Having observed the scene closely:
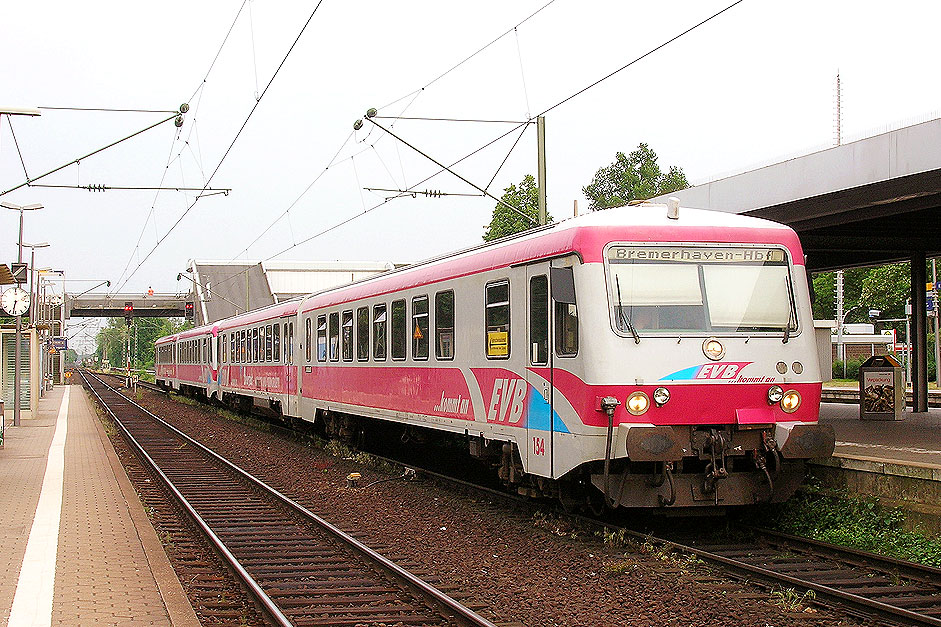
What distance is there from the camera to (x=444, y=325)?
13.2m

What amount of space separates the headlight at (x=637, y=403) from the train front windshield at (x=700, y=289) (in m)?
0.58

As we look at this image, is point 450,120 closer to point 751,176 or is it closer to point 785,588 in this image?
point 751,176

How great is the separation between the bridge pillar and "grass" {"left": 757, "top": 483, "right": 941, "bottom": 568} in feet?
28.2

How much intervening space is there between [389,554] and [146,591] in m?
2.41

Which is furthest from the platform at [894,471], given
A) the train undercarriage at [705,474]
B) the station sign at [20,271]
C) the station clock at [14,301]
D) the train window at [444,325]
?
the station sign at [20,271]

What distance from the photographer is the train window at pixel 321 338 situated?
763 inches

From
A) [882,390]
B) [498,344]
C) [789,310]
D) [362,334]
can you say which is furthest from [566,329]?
[882,390]

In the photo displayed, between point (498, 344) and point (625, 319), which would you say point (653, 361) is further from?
point (498, 344)

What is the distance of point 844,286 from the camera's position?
71.4 m

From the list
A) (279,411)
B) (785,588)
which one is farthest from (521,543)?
(279,411)

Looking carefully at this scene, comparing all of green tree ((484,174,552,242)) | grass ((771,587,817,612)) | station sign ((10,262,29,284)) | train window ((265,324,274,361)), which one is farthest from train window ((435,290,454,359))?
green tree ((484,174,552,242))

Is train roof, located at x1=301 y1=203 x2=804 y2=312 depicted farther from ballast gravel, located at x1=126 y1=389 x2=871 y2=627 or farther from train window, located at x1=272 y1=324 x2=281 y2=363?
train window, located at x1=272 y1=324 x2=281 y2=363

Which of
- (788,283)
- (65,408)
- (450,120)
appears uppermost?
(450,120)

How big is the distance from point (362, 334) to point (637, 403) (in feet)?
26.3
